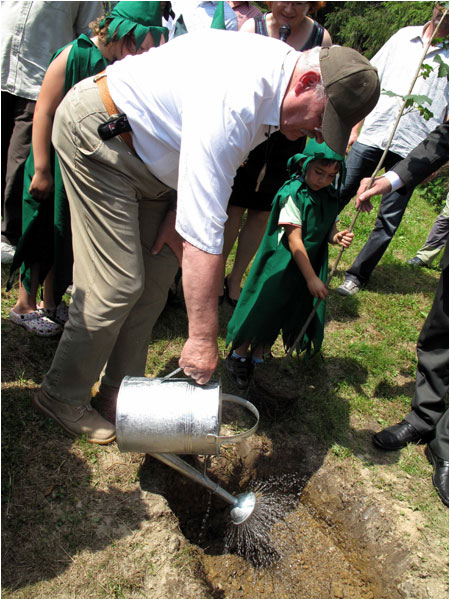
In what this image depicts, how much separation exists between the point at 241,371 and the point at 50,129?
167 cm

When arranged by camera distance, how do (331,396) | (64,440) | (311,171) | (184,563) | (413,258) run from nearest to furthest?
(184,563), (64,440), (311,171), (331,396), (413,258)

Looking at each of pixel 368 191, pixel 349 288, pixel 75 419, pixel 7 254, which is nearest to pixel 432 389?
pixel 368 191

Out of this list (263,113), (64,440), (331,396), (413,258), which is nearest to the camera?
(263,113)

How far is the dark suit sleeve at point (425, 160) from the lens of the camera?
3004 mm

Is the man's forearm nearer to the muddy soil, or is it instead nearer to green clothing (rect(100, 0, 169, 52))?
the muddy soil

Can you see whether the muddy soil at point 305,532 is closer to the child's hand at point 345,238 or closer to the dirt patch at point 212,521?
the dirt patch at point 212,521

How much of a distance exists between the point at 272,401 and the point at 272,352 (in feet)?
1.90

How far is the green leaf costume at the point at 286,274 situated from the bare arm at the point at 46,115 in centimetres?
118

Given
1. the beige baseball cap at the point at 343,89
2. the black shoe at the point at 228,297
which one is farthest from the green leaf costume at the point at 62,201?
the black shoe at the point at 228,297

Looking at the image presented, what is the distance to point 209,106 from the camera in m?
1.48

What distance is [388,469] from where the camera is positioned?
2.60 metres

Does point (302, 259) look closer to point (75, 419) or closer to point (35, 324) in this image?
point (75, 419)

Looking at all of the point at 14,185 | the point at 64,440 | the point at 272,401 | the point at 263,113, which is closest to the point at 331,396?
the point at 272,401

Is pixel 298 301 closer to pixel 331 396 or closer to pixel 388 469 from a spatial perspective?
pixel 331 396
